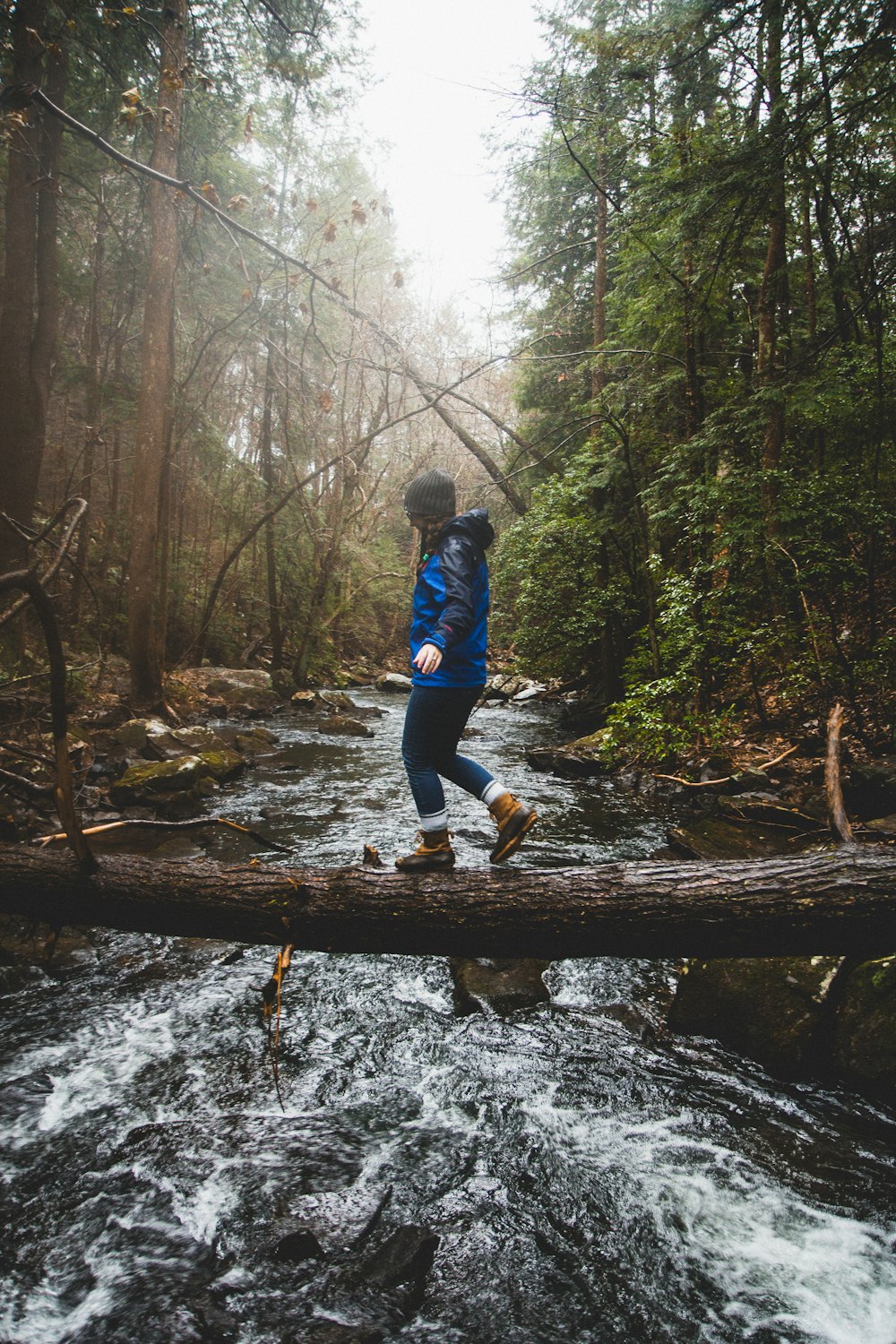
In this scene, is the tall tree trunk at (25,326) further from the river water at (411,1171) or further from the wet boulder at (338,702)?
the river water at (411,1171)

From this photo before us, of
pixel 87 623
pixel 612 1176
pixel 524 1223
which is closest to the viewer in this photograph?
pixel 524 1223

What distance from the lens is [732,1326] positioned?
6.13 feet

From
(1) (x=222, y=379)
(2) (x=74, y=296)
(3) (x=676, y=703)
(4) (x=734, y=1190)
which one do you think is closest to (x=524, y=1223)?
(4) (x=734, y=1190)

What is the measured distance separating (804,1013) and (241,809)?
5611 millimetres

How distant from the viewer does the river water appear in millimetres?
1903

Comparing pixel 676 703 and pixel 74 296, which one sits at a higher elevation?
pixel 74 296

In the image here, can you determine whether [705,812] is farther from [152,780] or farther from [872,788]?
[152,780]

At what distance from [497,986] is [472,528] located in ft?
8.91

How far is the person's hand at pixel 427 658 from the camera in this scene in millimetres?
2691

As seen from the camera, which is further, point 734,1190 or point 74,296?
point 74,296

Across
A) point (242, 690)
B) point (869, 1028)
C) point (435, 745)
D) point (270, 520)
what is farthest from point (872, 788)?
point (270, 520)

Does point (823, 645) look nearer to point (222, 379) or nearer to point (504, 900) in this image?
point (504, 900)

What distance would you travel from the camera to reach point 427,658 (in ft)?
8.85

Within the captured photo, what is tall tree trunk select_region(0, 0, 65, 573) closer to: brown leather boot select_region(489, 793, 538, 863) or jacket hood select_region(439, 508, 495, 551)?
jacket hood select_region(439, 508, 495, 551)
